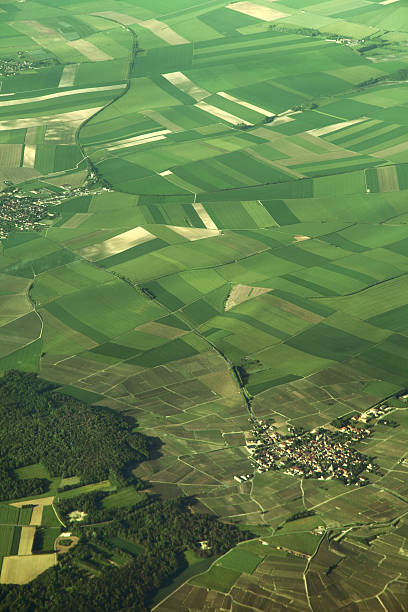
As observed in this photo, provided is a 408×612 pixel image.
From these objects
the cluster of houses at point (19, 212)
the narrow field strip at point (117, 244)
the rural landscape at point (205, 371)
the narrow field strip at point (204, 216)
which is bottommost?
the cluster of houses at point (19, 212)

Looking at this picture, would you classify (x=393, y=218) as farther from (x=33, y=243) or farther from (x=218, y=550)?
(x=218, y=550)

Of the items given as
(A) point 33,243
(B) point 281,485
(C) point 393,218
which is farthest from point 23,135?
(B) point 281,485

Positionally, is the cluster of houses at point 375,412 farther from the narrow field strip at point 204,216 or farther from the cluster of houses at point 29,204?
the cluster of houses at point 29,204

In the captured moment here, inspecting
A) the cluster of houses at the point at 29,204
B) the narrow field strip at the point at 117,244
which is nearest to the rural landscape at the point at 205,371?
the narrow field strip at the point at 117,244

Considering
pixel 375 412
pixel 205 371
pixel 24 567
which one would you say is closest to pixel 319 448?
pixel 375 412

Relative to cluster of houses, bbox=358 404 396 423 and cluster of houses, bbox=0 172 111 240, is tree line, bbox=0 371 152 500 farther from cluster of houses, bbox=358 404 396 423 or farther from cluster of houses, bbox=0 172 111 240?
cluster of houses, bbox=0 172 111 240

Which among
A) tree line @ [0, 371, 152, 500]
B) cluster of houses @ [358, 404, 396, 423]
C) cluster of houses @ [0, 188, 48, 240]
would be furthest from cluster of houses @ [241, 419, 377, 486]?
cluster of houses @ [0, 188, 48, 240]
